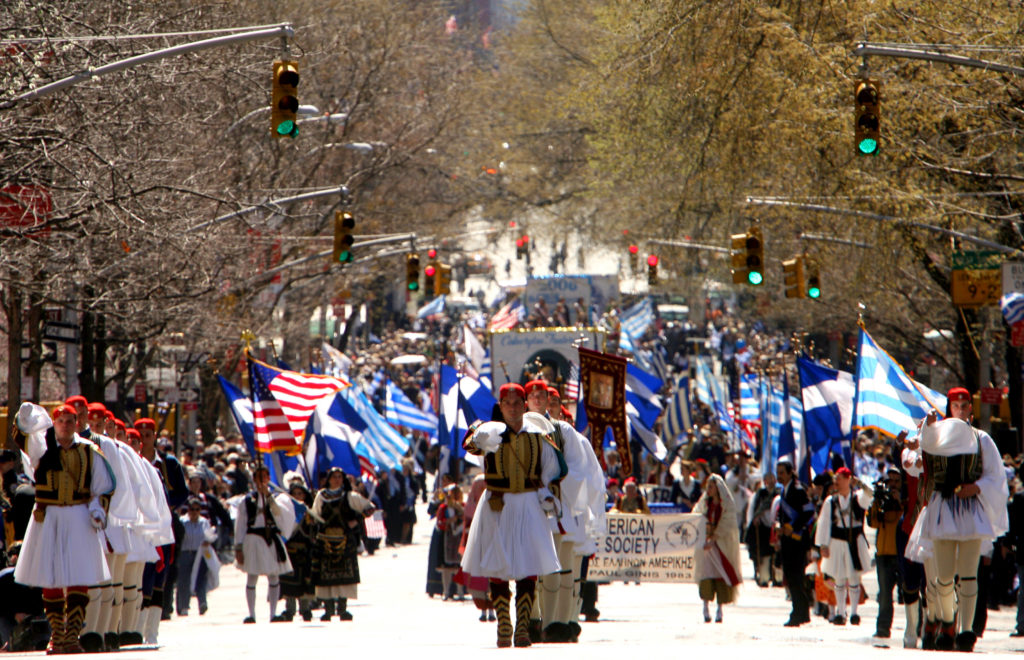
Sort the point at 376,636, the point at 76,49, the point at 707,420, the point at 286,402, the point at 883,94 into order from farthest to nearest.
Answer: the point at 707,420 → the point at 883,94 → the point at 286,402 → the point at 76,49 → the point at 376,636

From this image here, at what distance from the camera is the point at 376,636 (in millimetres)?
15148

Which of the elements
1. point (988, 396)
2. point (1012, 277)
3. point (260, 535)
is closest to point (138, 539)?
point (260, 535)

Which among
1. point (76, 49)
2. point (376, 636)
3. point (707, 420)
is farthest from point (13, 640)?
point (707, 420)

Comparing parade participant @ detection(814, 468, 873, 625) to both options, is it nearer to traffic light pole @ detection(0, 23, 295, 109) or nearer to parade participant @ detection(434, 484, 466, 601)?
parade participant @ detection(434, 484, 466, 601)

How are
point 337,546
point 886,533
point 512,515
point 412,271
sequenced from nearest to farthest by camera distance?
point 512,515 < point 886,533 < point 337,546 < point 412,271

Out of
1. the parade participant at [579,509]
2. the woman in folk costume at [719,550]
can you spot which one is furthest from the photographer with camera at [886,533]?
the parade participant at [579,509]

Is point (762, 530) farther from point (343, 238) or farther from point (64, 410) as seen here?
point (64, 410)

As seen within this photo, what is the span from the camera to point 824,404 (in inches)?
830

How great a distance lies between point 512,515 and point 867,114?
6582 mm

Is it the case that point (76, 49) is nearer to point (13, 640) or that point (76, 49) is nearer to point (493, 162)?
point (13, 640)

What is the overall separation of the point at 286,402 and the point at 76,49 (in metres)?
Result: 5.55

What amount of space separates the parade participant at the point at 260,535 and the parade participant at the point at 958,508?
7.82 metres

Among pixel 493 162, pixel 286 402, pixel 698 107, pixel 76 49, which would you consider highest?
pixel 493 162

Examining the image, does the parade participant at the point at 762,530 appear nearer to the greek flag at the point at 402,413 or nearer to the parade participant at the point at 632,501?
the parade participant at the point at 632,501
